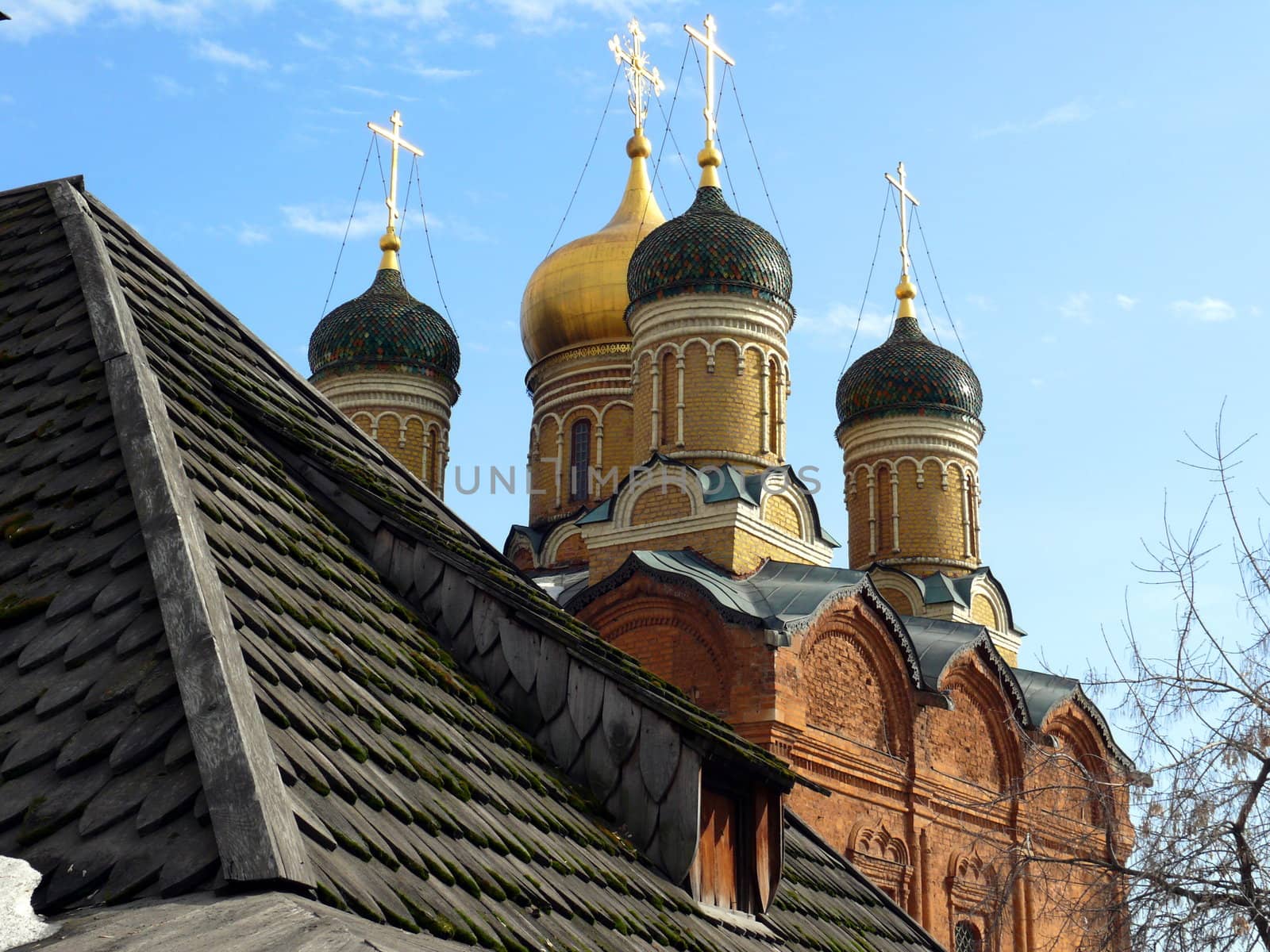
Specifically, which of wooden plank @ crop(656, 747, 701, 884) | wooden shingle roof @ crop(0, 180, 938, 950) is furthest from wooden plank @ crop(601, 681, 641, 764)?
wooden plank @ crop(656, 747, 701, 884)

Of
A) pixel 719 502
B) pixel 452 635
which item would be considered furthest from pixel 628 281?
pixel 452 635

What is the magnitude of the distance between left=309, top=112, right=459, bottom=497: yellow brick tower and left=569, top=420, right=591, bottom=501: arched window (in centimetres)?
215

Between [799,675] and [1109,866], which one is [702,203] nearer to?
[799,675]

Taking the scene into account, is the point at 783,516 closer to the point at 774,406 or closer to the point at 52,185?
the point at 774,406

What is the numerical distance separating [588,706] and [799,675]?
12.9 metres

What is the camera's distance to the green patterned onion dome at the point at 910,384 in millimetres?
24625

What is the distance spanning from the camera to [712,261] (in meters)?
20.6

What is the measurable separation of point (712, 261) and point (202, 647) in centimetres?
1839

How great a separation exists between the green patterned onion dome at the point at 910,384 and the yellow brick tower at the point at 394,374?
662cm

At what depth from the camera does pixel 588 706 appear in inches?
164

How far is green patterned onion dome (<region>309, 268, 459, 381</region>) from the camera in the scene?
85.8 feet

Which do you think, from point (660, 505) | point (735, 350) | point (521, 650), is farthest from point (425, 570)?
point (735, 350)

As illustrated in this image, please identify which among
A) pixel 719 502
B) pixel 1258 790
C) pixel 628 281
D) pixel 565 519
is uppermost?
pixel 628 281

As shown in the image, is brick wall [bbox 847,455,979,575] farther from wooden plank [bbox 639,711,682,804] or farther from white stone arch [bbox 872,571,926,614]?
wooden plank [bbox 639,711,682,804]
